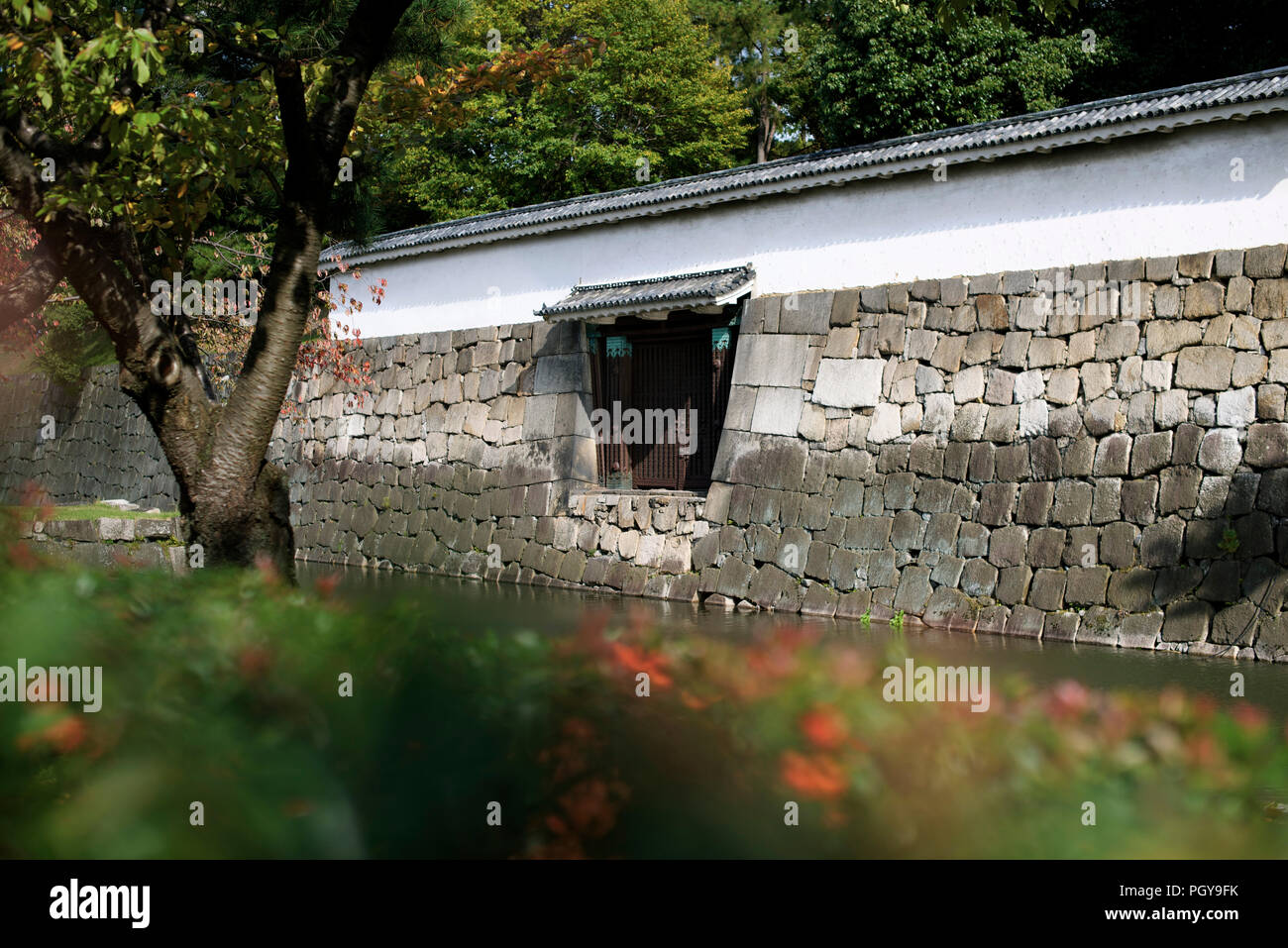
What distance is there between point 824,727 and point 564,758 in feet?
2.67

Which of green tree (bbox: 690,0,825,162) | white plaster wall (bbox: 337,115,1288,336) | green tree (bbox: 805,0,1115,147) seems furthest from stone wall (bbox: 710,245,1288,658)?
green tree (bbox: 690,0,825,162)

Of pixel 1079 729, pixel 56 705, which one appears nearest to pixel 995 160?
pixel 1079 729

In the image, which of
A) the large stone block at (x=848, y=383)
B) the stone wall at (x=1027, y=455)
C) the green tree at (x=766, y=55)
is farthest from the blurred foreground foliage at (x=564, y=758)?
the green tree at (x=766, y=55)

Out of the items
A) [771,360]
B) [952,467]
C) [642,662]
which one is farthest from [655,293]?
[642,662]

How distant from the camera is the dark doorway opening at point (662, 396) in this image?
48.1ft

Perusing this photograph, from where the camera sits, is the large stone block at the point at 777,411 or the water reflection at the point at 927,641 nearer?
the water reflection at the point at 927,641

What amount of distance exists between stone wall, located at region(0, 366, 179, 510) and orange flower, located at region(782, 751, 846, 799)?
19727mm

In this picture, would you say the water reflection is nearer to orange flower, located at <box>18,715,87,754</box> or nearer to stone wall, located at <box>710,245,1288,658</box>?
stone wall, located at <box>710,245,1288,658</box>

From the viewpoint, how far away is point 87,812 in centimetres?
296

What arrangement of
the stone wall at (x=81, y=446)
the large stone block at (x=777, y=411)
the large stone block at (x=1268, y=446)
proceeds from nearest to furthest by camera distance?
the large stone block at (x=1268, y=446)
the large stone block at (x=777, y=411)
the stone wall at (x=81, y=446)

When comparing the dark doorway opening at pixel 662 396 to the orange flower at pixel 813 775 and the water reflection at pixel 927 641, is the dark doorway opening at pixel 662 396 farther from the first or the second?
the orange flower at pixel 813 775

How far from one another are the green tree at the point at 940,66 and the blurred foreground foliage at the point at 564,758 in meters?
20.3

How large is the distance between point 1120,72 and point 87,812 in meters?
24.1

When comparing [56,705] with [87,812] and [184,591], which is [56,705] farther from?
[184,591]
